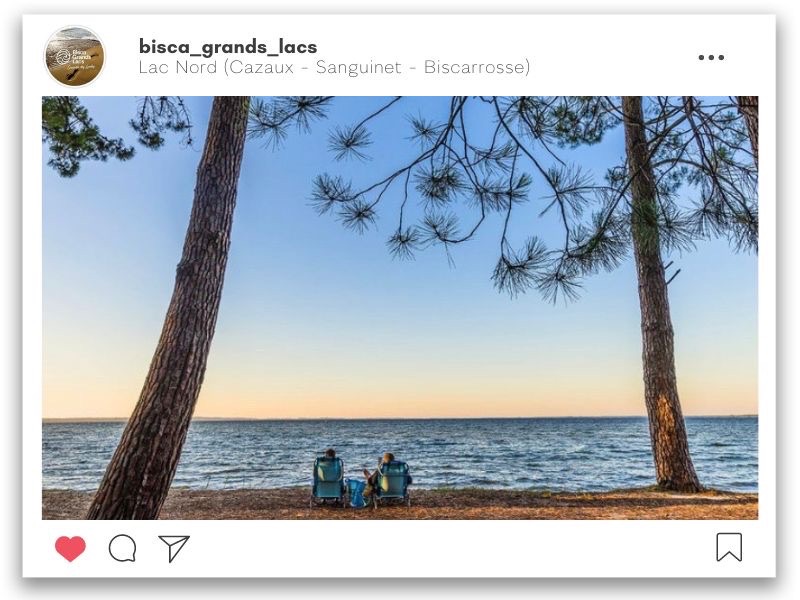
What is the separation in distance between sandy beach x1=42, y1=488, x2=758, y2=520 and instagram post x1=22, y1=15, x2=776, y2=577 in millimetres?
30

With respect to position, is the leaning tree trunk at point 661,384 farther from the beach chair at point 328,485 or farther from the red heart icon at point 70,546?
the red heart icon at point 70,546

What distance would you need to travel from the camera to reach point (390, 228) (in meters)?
3.71

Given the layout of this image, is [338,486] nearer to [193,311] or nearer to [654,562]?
[193,311]

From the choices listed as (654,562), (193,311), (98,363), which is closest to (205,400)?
(98,363)

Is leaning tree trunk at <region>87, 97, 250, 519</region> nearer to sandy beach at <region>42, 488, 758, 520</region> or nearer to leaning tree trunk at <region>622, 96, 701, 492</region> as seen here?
sandy beach at <region>42, 488, 758, 520</region>

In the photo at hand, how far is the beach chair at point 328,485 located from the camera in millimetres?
3612

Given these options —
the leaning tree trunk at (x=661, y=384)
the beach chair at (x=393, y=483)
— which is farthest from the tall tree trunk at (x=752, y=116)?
the beach chair at (x=393, y=483)

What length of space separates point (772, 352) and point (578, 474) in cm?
887

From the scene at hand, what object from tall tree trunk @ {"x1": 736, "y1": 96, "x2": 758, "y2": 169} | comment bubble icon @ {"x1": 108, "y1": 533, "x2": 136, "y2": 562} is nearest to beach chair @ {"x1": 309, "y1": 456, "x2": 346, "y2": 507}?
comment bubble icon @ {"x1": 108, "y1": 533, "x2": 136, "y2": 562}

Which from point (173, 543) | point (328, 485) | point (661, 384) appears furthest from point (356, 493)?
point (661, 384)

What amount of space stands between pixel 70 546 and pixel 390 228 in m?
2.10
